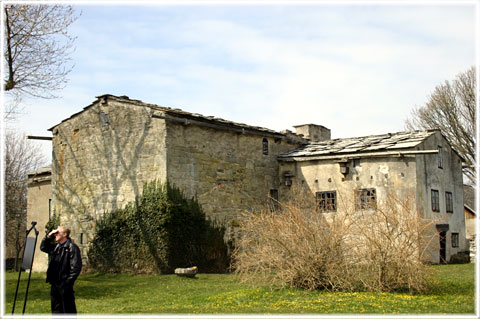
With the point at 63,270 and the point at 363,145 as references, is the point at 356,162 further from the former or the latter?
the point at 63,270

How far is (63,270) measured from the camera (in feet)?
29.9

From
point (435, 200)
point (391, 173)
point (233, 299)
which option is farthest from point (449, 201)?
point (233, 299)

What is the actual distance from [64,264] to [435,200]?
51.3 feet

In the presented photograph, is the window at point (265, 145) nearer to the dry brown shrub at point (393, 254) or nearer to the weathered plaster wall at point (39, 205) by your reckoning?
the dry brown shrub at point (393, 254)

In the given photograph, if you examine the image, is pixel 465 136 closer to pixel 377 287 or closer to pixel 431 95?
pixel 431 95

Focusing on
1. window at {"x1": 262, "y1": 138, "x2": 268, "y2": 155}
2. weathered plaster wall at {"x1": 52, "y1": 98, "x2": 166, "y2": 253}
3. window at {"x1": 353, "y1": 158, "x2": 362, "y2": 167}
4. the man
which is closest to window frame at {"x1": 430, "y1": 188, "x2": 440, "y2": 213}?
window at {"x1": 353, "y1": 158, "x2": 362, "y2": 167}

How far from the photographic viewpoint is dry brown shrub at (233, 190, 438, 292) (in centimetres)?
1230

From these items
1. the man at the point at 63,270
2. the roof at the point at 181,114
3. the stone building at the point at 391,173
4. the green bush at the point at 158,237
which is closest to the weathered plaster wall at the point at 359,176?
the stone building at the point at 391,173

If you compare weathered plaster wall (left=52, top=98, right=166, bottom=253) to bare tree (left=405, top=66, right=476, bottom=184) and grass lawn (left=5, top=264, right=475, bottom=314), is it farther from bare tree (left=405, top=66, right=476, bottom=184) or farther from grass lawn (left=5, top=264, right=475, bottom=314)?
bare tree (left=405, top=66, right=476, bottom=184)

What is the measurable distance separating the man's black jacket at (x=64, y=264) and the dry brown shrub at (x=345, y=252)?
5.35 metres

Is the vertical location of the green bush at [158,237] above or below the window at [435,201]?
below

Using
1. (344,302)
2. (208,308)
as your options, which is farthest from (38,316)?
(344,302)

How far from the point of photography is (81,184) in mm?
21016

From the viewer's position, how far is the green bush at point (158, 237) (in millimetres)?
18297
